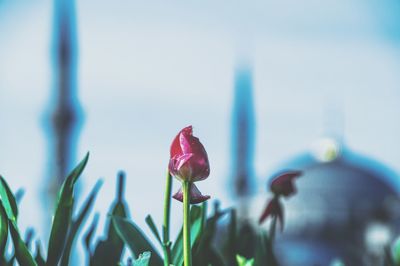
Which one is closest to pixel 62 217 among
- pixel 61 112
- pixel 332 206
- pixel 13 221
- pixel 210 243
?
pixel 13 221

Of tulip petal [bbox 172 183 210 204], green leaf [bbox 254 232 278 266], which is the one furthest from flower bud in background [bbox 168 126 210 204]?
green leaf [bbox 254 232 278 266]

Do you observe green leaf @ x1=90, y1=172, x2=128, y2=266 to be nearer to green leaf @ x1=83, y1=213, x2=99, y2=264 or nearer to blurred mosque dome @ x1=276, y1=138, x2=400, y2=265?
green leaf @ x1=83, y1=213, x2=99, y2=264

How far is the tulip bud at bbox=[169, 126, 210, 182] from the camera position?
2.87 feet

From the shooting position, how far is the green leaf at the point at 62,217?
3.19 ft

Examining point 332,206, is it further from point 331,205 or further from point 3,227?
point 3,227

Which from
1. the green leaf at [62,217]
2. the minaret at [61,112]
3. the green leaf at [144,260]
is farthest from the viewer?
the minaret at [61,112]

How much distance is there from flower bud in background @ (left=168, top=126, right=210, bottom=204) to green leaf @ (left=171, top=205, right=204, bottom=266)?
123 mm

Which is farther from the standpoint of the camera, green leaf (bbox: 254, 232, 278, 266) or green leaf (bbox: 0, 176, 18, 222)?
green leaf (bbox: 254, 232, 278, 266)

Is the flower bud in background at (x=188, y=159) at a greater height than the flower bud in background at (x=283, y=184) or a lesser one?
greater

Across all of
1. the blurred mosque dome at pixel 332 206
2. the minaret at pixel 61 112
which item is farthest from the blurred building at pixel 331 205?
the minaret at pixel 61 112

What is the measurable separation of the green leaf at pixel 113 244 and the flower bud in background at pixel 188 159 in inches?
7.8

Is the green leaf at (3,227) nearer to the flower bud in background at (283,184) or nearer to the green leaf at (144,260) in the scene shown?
the green leaf at (144,260)

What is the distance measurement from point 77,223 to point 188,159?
232 mm

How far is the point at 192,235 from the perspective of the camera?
1.04 m
